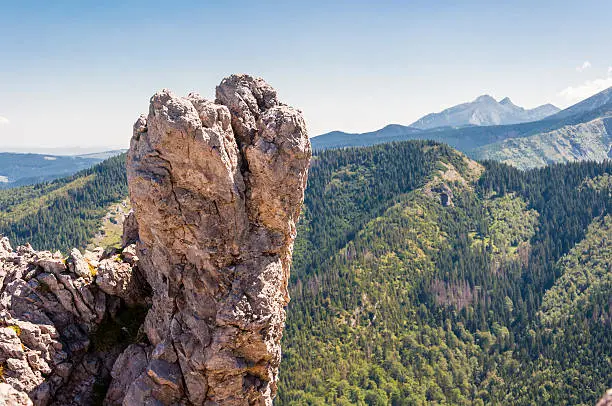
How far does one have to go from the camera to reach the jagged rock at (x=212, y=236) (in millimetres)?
30297

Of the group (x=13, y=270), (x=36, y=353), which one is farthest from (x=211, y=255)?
(x=13, y=270)

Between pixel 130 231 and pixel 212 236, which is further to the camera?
pixel 130 231

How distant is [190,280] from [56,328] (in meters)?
10.4

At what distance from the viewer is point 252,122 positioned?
Answer: 33.6 meters

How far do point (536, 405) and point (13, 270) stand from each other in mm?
183599

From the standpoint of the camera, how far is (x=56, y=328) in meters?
32.8

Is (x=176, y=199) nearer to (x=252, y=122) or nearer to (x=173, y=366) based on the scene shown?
(x=252, y=122)

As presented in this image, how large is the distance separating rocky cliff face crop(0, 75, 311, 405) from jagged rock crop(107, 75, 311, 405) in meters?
0.07

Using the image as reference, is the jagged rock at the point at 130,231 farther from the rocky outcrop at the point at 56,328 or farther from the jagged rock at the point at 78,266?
the jagged rock at the point at 78,266

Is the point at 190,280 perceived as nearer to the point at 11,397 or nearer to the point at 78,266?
the point at 78,266

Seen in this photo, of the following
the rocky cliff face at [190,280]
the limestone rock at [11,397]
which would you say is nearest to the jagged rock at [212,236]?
the rocky cliff face at [190,280]

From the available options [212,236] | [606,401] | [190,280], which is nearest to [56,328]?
[190,280]

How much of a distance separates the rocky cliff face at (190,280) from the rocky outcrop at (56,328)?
78 millimetres

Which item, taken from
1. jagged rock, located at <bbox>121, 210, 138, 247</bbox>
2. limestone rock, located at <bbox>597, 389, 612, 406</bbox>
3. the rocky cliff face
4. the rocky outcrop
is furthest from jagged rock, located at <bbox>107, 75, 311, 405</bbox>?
limestone rock, located at <bbox>597, 389, 612, 406</bbox>
